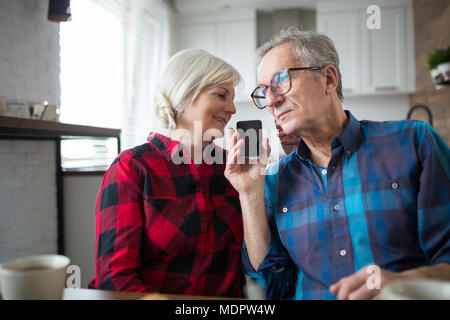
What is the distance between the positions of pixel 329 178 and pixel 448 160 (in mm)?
222

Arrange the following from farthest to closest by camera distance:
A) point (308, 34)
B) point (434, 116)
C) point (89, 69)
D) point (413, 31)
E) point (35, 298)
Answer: point (413, 31), point (434, 116), point (89, 69), point (308, 34), point (35, 298)

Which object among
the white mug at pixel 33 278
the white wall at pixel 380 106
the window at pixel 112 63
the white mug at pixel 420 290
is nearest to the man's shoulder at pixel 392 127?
the white mug at pixel 420 290

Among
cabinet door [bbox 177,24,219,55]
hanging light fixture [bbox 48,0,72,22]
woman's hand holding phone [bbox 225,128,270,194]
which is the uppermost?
cabinet door [bbox 177,24,219,55]

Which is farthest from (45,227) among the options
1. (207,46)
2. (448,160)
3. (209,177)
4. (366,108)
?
(366,108)

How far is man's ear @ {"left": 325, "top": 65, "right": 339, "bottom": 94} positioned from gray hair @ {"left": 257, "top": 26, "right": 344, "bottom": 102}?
1 cm

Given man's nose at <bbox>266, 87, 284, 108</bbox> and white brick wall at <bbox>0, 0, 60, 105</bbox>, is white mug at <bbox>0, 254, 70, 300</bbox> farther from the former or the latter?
white brick wall at <bbox>0, 0, 60, 105</bbox>

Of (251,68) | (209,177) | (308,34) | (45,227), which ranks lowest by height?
(45,227)

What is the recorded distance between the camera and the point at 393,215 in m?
0.67

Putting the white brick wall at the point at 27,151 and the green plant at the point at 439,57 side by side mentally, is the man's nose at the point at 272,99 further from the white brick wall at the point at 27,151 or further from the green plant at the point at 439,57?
the green plant at the point at 439,57

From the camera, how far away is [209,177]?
830mm

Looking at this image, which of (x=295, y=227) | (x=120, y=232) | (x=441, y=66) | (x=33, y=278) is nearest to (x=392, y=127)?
(x=295, y=227)

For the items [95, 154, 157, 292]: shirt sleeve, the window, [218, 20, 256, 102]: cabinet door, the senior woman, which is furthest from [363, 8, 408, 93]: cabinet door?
[95, 154, 157, 292]: shirt sleeve

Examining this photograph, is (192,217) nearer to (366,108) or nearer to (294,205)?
(294,205)

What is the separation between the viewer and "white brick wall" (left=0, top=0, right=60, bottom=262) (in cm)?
148
